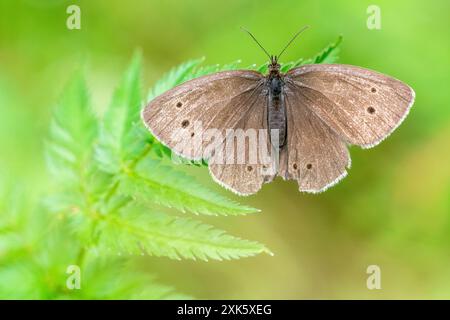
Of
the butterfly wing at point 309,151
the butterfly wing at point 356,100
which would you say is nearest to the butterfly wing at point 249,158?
the butterfly wing at point 309,151

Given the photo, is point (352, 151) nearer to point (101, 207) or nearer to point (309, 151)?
point (309, 151)

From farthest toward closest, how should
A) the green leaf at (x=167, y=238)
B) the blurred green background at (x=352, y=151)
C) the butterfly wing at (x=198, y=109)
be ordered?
the blurred green background at (x=352, y=151) → the butterfly wing at (x=198, y=109) → the green leaf at (x=167, y=238)

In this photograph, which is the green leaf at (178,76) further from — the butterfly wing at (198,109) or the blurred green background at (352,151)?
the blurred green background at (352,151)

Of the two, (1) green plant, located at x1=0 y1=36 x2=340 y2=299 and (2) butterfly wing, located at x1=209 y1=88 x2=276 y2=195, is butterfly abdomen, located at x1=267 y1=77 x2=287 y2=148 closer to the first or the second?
(2) butterfly wing, located at x1=209 y1=88 x2=276 y2=195

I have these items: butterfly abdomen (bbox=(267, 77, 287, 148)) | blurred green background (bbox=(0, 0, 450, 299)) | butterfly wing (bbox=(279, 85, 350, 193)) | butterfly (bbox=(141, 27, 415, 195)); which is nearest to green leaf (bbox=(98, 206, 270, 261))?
butterfly (bbox=(141, 27, 415, 195))

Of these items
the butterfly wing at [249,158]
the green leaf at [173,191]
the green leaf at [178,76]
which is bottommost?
the green leaf at [173,191]

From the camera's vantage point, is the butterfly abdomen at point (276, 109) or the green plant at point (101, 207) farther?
the butterfly abdomen at point (276, 109)
